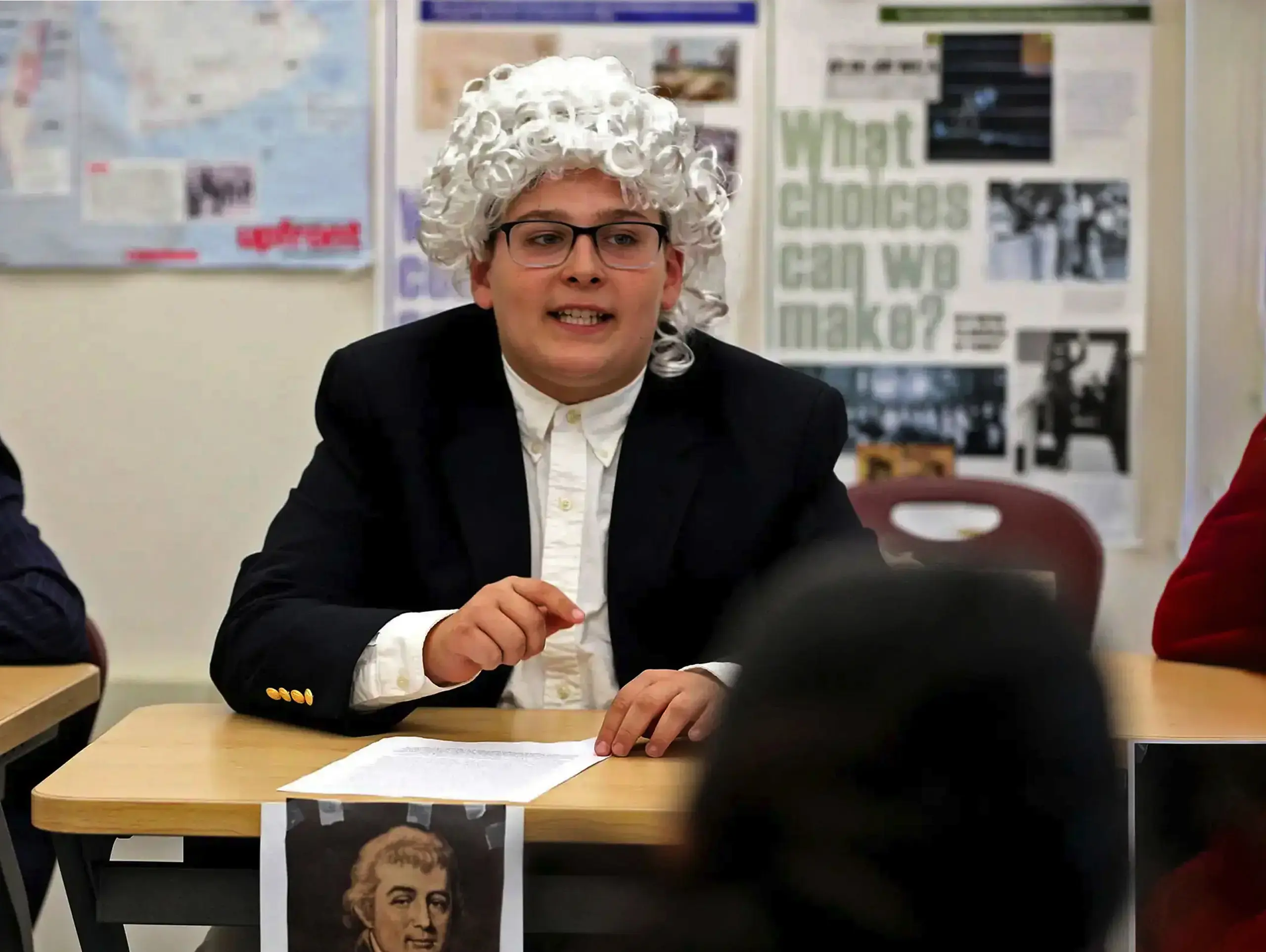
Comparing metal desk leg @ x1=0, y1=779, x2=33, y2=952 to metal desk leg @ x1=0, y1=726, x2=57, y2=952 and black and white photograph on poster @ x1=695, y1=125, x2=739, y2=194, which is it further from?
black and white photograph on poster @ x1=695, y1=125, x2=739, y2=194

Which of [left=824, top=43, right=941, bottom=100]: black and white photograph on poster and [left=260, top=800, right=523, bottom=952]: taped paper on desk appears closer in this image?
[left=260, top=800, right=523, bottom=952]: taped paper on desk

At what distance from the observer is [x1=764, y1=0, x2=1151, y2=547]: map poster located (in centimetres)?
315

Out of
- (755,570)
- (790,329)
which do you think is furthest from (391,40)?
(755,570)

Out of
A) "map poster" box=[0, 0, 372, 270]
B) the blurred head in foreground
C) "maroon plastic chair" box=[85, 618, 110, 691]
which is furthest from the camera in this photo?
"map poster" box=[0, 0, 372, 270]

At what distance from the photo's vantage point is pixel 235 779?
1.40 metres

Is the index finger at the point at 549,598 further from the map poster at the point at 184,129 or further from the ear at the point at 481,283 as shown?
the map poster at the point at 184,129

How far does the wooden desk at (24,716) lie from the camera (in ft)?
5.53

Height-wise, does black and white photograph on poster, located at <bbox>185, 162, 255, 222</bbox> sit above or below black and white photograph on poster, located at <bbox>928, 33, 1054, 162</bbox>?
below

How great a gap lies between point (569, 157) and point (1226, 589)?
1074 millimetres

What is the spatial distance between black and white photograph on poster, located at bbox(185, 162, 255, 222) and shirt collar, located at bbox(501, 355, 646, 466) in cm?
140

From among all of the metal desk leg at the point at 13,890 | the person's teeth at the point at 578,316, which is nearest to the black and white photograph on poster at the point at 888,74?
the person's teeth at the point at 578,316

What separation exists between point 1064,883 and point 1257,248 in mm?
3073

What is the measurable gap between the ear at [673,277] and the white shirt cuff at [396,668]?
0.64 metres

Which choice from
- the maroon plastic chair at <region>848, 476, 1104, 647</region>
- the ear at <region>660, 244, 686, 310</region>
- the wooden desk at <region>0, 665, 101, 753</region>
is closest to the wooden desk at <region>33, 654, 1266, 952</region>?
the wooden desk at <region>0, 665, 101, 753</region>
